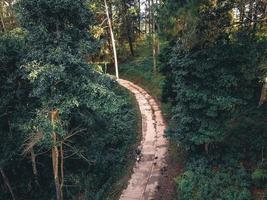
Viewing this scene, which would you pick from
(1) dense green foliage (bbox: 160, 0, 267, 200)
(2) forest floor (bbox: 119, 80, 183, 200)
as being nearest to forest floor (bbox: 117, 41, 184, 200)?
(2) forest floor (bbox: 119, 80, 183, 200)

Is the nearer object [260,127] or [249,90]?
[249,90]

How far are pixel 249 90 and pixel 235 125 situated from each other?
3134 millimetres

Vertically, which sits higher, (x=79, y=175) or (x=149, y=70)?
(x=149, y=70)

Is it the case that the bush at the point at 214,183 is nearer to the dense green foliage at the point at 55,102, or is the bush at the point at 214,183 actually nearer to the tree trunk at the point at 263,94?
the tree trunk at the point at 263,94

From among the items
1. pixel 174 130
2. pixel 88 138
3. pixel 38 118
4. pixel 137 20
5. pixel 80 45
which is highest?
pixel 137 20

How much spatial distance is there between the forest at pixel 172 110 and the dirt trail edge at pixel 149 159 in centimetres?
12

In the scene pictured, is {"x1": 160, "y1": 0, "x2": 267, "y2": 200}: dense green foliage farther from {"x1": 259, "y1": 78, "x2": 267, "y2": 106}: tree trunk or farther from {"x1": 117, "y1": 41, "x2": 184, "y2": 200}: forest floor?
{"x1": 117, "y1": 41, "x2": 184, "y2": 200}: forest floor

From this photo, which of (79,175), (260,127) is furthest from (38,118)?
(260,127)

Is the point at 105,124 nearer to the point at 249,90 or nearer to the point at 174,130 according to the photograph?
the point at 174,130

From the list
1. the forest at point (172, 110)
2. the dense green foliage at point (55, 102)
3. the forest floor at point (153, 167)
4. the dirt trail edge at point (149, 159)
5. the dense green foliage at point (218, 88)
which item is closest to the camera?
the dense green foliage at point (55, 102)

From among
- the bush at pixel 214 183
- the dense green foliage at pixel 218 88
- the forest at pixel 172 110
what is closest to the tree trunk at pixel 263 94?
the forest at pixel 172 110

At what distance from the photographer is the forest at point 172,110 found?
→ 13.4 m

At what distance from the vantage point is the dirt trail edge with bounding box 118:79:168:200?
1645 cm

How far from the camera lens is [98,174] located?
2008cm
